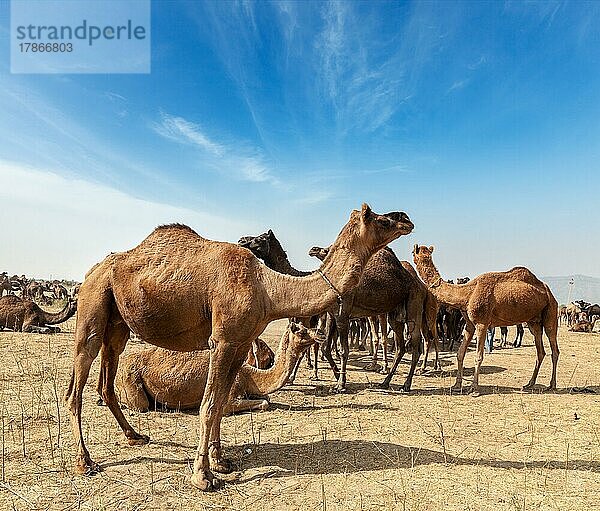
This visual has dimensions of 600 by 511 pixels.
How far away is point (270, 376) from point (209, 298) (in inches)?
139

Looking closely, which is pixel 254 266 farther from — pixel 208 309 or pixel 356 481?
pixel 356 481

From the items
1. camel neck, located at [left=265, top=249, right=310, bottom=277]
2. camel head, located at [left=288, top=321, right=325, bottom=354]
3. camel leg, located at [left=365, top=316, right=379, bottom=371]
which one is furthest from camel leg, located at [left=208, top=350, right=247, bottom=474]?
camel leg, located at [left=365, top=316, right=379, bottom=371]

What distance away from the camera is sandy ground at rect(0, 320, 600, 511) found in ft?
15.7

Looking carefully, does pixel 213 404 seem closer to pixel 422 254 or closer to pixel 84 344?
pixel 84 344

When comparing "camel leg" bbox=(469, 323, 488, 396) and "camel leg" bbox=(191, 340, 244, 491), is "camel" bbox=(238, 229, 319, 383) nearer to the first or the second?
"camel leg" bbox=(469, 323, 488, 396)

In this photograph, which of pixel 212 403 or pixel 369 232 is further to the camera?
pixel 369 232

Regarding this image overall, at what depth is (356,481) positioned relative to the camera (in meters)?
5.22

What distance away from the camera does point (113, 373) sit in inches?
257

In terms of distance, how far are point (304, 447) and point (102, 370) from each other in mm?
2790

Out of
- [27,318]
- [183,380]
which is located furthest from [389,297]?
[27,318]

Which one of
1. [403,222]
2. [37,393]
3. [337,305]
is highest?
[403,222]

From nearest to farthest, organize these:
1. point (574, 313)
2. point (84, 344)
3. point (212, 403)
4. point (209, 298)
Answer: point (212, 403)
point (209, 298)
point (84, 344)
point (574, 313)

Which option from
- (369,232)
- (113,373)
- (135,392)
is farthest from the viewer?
(135,392)

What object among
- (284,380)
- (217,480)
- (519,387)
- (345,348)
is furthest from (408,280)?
(217,480)
